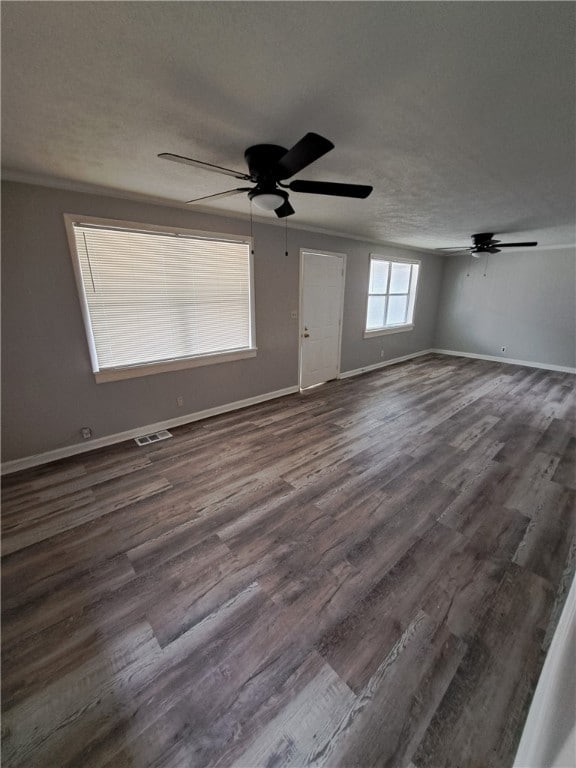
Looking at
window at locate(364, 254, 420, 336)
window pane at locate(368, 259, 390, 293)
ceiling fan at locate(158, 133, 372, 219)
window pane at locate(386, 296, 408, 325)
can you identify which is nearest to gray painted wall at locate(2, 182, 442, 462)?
ceiling fan at locate(158, 133, 372, 219)

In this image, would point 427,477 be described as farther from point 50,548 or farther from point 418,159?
point 50,548

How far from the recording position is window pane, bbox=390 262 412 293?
240 inches

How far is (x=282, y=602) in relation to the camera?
5.03 ft

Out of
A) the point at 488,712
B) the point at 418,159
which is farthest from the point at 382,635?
the point at 418,159

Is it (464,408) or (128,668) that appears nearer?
(128,668)

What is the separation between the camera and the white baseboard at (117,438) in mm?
2670

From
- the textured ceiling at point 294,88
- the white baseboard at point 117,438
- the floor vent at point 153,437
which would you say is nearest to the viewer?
the textured ceiling at point 294,88

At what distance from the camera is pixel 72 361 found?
9.07 ft

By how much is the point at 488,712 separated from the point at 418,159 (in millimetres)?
3022

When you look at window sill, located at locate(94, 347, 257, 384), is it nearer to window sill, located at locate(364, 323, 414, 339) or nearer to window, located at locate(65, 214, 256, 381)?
window, located at locate(65, 214, 256, 381)

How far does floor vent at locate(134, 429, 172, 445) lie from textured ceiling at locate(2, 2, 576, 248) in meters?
2.48

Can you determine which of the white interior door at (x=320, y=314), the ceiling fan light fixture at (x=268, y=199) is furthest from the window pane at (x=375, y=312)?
the ceiling fan light fixture at (x=268, y=199)

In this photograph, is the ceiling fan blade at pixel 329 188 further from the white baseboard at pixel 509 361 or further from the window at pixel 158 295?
the white baseboard at pixel 509 361

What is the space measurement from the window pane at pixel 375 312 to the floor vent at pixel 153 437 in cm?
429
